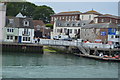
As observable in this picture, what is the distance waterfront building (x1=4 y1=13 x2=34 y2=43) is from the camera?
61.4m

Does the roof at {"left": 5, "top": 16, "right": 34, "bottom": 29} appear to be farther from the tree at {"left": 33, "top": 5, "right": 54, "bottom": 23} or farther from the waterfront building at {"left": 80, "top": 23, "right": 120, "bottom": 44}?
the tree at {"left": 33, "top": 5, "right": 54, "bottom": 23}

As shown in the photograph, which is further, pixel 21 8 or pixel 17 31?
pixel 21 8

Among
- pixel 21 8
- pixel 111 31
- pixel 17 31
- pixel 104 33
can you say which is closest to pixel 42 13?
pixel 21 8

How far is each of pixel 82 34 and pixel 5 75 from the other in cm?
4551

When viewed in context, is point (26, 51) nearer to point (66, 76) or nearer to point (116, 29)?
point (116, 29)

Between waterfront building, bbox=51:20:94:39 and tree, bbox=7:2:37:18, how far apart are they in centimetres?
2371

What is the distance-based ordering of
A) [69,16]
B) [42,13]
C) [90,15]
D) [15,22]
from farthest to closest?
1. [42,13]
2. [69,16]
3. [90,15]
4. [15,22]

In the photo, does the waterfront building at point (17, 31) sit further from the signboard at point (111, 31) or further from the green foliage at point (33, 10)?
the green foliage at point (33, 10)

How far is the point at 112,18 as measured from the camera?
8194 cm

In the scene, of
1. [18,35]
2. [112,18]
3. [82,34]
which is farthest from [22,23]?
[112,18]

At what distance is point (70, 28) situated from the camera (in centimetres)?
8000

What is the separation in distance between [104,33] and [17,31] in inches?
792

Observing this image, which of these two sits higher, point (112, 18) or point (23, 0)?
point (23, 0)

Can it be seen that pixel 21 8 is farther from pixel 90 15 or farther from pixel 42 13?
pixel 90 15
